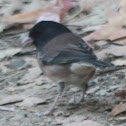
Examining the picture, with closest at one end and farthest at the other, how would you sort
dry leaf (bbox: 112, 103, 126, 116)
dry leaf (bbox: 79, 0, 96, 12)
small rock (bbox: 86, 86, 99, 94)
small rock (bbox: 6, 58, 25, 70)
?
dry leaf (bbox: 112, 103, 126, 116)
small rock (bbox: 86, 86, 99, 94)
small rock (bbox: 6, 58, 25, 70)
dry leaf (bbox: 79, 0, 96, 12)

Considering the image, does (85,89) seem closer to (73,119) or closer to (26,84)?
(73,119)

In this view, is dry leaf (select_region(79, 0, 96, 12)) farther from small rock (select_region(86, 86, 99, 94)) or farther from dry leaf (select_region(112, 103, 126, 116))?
dry leaf (select_region(112, 103, 126, 116))

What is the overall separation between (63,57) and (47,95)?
0.59 meters

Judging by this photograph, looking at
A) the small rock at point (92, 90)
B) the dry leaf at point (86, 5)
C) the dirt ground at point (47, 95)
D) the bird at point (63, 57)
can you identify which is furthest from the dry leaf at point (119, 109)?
the dry leaf at point (86, 5)

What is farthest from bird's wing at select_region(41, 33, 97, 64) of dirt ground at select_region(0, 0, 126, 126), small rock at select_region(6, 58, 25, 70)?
small rock at select_region(6, 58, 25, 70)

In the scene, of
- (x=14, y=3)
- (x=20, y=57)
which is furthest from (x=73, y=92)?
(x=14, y=3)

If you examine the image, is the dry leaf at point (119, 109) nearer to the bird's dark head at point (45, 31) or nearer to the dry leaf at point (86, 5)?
the bird's dark head at point (45, 31)

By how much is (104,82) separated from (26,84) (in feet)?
2.69

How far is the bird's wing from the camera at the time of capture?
3782mm

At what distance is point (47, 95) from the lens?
4.33 meters

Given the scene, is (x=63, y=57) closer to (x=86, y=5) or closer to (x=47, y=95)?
(x=47, y=95)

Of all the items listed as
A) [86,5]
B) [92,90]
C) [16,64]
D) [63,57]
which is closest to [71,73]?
[63,57]

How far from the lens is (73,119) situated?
3.79 metres

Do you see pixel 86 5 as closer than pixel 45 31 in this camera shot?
No
